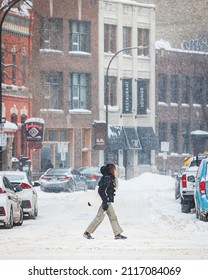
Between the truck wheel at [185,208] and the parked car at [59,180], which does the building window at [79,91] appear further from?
the truck wheel at [185,208]

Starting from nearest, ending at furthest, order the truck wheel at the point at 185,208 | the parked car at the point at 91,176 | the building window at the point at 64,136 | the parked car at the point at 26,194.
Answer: the parked car at the point at 26,194 → the truck wheel at the point at 185,208 → the parked car at the point at 91,176 → the building window at the point at 64,136

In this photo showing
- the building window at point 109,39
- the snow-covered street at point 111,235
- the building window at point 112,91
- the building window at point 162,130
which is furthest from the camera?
the building window at point 162,130

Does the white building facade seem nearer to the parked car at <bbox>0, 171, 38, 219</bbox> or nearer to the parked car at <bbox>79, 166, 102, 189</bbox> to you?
the parked car at <bbox>79, 166, 102, 189</bbox>

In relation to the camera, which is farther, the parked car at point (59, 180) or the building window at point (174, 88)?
the building window at point (174, 88)

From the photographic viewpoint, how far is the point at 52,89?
67.9 meters

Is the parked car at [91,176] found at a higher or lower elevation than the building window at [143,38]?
lower

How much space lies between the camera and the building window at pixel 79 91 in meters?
70.0

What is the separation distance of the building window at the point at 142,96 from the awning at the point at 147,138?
98 centimetres

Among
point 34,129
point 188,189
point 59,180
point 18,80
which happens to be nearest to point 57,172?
point 59,180

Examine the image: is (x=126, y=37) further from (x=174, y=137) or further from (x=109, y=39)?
Result: (x=174, y=137)

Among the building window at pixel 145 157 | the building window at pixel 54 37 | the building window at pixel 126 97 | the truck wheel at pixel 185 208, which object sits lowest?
the building window at pixel 145 157

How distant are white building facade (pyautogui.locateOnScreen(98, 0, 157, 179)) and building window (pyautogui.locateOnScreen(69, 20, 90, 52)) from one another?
2.74ft

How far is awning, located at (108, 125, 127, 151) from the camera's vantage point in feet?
216

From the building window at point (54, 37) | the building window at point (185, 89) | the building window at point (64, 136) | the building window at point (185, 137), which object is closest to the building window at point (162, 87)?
the building window at point (185, 89)
